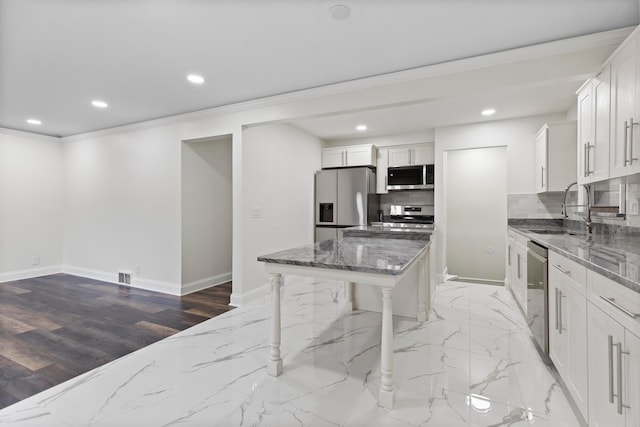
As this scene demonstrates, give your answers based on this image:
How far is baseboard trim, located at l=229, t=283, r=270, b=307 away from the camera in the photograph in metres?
3.48

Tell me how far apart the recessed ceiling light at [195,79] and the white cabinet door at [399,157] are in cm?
324

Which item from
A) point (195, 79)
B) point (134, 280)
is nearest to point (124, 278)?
point (134, 280)

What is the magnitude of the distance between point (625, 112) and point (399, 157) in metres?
3.22

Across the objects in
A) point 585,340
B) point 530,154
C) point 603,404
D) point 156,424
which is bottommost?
point 156,424

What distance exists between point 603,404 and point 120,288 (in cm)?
504

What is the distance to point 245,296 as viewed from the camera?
3.52m

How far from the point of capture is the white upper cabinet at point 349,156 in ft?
16.3

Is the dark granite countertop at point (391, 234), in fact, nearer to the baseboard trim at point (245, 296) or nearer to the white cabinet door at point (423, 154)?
the baseboard trim at point (245, 296)

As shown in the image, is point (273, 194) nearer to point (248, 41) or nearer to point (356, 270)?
point (248, 41)

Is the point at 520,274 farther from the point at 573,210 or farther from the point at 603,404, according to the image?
the point at 603,404

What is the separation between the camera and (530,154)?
4.00 m

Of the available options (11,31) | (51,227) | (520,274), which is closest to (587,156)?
(520,274)

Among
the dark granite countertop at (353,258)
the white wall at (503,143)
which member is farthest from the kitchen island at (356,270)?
the white wall at (503,143)

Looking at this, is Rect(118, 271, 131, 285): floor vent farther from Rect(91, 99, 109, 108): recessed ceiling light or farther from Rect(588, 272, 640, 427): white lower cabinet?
Rect(588, 272, 640, 427): white lower cabinet
